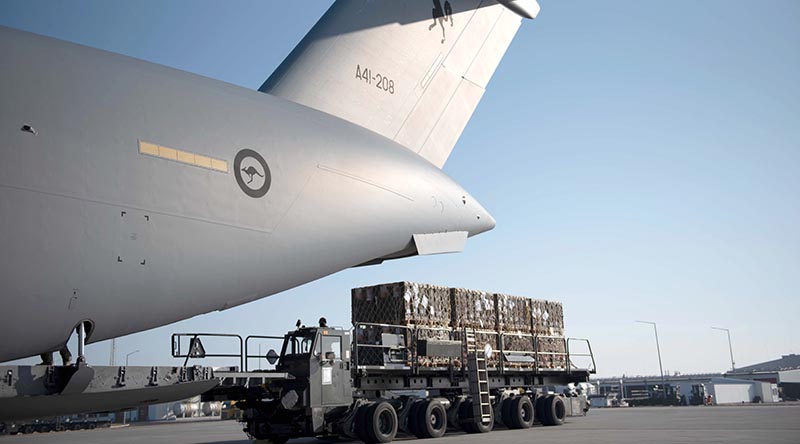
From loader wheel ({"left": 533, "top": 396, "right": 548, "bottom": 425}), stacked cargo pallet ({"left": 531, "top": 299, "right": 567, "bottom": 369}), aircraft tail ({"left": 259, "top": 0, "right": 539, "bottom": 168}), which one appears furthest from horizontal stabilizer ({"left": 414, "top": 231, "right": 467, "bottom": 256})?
loader wheel ({"left": 533, "top": 396, "right": 548, "bottom": 425})

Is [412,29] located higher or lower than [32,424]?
higher

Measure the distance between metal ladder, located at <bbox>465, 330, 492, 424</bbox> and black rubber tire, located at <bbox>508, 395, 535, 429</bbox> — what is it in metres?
1.64

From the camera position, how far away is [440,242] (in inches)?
376

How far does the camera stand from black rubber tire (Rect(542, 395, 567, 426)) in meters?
16.9

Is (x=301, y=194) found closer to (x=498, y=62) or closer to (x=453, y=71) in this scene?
(x=453, y=71)

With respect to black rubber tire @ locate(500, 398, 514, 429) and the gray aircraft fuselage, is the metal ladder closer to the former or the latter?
black rubber tire @ locate(500, 398, 514, 429)

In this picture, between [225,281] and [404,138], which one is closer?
[225,281]

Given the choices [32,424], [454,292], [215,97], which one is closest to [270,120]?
[215,97]

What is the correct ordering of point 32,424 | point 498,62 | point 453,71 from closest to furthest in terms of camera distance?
point 453,71
point 498,62
point 32,424

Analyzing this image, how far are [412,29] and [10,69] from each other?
624cm

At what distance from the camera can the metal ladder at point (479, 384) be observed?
14.0 meters

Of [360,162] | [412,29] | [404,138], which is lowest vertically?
[360,162]

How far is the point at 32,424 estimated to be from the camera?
87.6 feet

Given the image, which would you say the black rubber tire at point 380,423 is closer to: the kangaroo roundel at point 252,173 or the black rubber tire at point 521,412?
the black rubber tire at point 521,412
